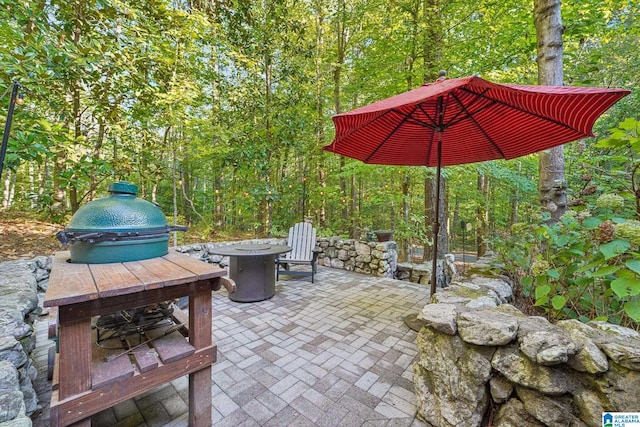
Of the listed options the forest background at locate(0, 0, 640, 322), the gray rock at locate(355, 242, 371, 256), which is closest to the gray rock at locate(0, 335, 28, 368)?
the forest background at locate(0, 0, 640, 322)

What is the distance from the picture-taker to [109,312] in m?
1.15

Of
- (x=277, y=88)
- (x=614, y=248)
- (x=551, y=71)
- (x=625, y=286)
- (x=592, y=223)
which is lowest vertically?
(x=625, y=286)

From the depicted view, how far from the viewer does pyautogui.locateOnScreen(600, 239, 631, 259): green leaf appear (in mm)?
1222

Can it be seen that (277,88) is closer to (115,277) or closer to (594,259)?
(115,277)

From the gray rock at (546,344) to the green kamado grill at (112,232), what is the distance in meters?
2.07

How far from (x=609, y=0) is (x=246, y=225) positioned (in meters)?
9.10

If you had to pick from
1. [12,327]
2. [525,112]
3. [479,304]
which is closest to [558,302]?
[479,304]

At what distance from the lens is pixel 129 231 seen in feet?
4.78

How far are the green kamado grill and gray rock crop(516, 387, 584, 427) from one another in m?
2.15

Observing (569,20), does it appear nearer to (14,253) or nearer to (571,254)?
(571,254)

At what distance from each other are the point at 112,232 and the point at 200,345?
791mm

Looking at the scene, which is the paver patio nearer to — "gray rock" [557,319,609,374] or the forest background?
"gray rock" [557,319,609,374]

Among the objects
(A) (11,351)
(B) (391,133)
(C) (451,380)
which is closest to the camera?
(A) (11,351)

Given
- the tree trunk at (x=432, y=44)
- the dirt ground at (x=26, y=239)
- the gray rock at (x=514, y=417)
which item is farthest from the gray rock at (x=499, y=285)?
the dirt ground at (x=26, y=239)
